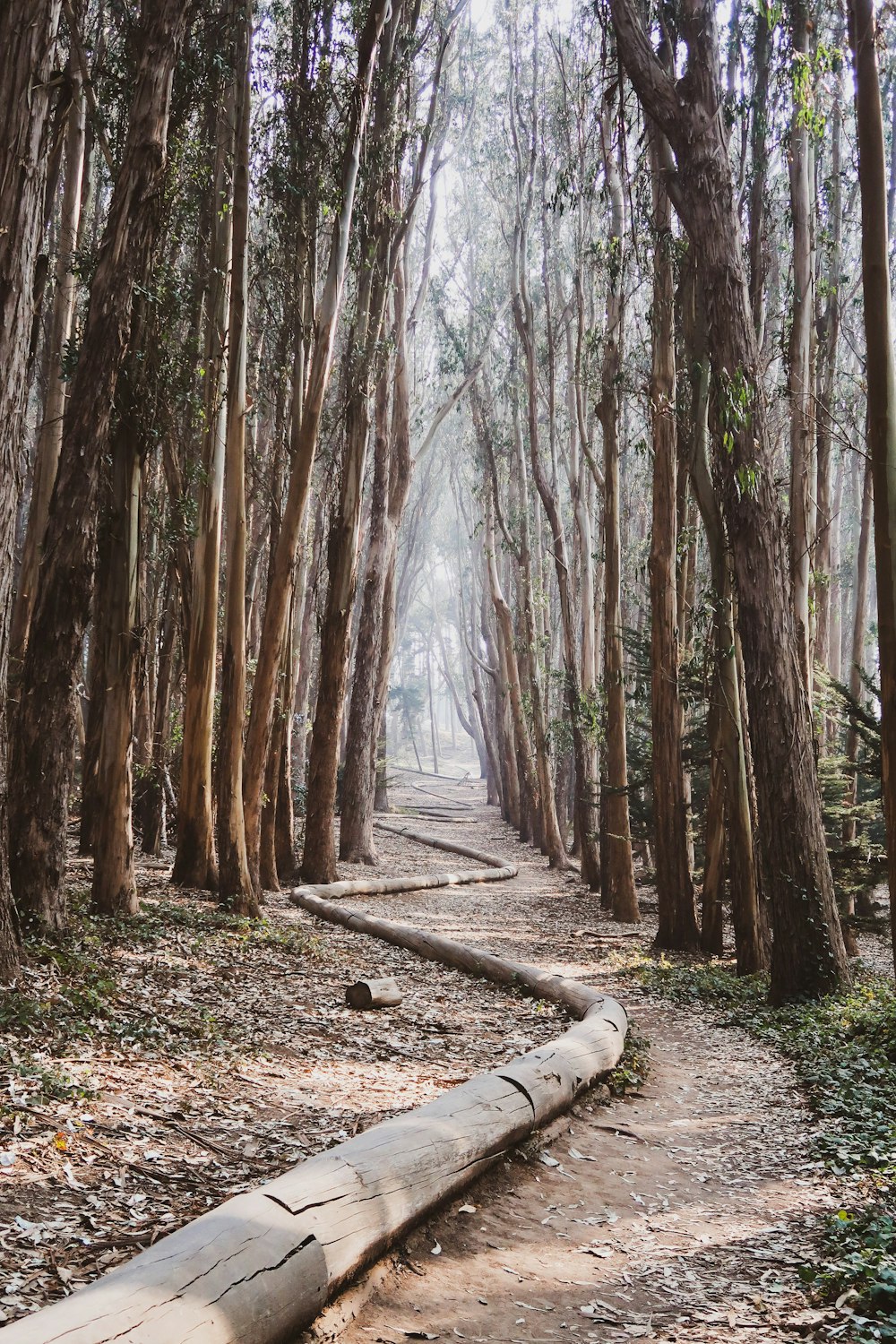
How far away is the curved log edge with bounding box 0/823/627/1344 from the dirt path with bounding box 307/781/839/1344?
155mm

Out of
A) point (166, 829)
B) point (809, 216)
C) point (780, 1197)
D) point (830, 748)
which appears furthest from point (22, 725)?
point (830, 748)

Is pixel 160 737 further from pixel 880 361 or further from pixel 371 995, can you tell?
pixel 880 361

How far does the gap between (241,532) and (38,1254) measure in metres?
7.34

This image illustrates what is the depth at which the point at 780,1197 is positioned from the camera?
4.44 m

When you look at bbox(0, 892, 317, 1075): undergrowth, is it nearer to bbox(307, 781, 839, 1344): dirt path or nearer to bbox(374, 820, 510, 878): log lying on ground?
bbox(307, 781, 839, 1344): dirt path

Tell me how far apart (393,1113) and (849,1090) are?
8.47ft

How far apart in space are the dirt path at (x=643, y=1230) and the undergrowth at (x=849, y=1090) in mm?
139

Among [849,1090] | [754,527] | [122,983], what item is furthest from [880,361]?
[122,983]

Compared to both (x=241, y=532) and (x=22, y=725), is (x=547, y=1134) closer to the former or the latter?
(x=22, y=725)

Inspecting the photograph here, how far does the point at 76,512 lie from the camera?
7.02 metres

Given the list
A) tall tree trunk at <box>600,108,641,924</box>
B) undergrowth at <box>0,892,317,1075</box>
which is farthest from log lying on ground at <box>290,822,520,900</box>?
undergrowth at <box>0,892,317,1075</box>

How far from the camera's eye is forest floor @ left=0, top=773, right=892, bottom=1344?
11.0 ft

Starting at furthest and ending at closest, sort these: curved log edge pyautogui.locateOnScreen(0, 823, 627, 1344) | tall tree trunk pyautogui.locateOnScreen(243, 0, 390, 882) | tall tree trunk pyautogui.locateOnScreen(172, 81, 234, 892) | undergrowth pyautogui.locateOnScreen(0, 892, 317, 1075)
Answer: tall tree trunk pyautogui.locateOnScreen(243, 0, 390, 882)
tall tree trunk pyautogui.locateOnScreen(172, 81, 234, 892)
undergrowth pyautogui.locateOnScreen(0, 892, 317, 1075)
curved log edge pyautogui.locateOnScreen(0, 823, 627, 1344)

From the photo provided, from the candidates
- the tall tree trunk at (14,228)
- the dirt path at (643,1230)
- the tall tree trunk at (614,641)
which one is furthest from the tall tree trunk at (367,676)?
the tall tree trunk at (14,228)
